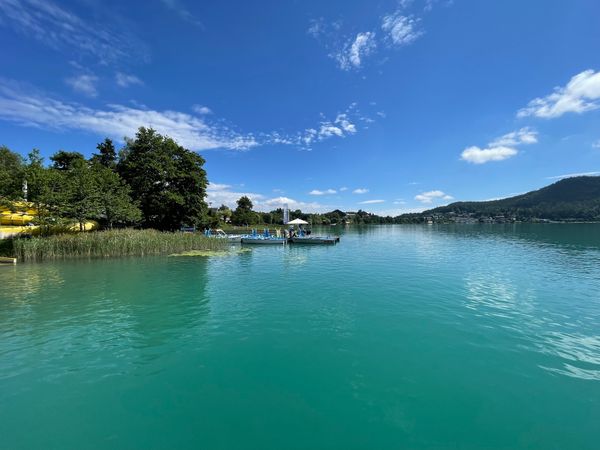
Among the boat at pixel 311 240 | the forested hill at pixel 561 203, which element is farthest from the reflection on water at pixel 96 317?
the forested hill at pixel 561 203

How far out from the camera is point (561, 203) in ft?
536

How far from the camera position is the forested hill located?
144500mm

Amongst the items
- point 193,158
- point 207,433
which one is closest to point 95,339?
point 207,433

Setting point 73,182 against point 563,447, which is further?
point 73,182

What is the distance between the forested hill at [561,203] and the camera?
144 m

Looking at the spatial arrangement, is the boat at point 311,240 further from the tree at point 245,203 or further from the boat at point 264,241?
the tree at point 245,203

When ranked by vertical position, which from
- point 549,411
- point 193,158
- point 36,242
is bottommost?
point 549,411

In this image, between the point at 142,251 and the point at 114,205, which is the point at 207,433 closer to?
the point at 142,251

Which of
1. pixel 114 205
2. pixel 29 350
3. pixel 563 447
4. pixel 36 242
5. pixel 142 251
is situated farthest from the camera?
pixel 114 205

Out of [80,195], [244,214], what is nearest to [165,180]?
[80,195]

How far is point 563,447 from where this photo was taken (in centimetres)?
473

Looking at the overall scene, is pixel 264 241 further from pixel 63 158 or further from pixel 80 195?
pixel 63 158

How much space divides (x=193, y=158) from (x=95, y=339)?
39.1 m

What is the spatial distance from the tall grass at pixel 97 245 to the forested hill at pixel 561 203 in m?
184
